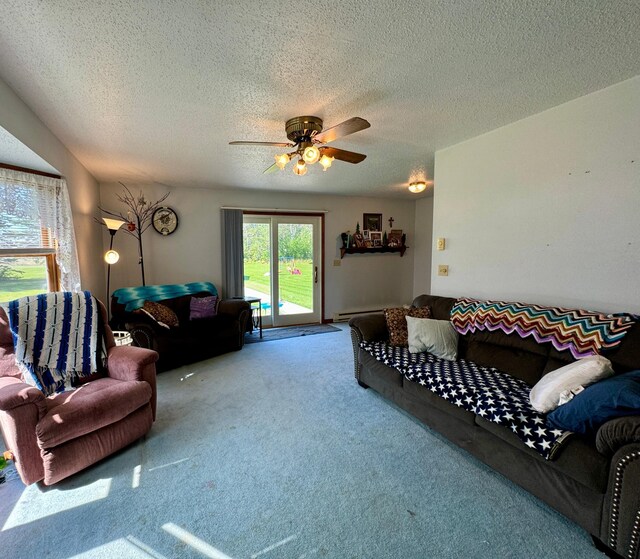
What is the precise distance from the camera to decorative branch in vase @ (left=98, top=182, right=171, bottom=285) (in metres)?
4.57

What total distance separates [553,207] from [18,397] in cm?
358

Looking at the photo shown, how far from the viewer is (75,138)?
2.74 m

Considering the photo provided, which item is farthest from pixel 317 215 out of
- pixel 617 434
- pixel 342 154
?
pixel 617 434

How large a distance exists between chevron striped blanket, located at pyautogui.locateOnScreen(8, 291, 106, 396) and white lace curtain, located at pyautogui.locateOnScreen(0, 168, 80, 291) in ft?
2.58

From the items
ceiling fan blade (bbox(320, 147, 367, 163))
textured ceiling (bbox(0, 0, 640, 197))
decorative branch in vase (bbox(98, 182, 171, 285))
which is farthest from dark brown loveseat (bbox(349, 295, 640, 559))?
decorative branch in vase (bbox(98, 182, 171, 285))

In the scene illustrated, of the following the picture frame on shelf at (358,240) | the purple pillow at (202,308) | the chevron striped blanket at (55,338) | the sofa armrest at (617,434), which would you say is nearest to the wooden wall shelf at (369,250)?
the picture frame on shelf at (358,240)

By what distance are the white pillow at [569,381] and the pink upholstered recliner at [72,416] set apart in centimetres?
245

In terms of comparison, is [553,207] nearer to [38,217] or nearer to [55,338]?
[55,338]

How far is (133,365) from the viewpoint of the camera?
7.43ft

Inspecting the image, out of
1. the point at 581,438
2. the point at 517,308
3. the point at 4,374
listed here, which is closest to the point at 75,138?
the point at 4,374

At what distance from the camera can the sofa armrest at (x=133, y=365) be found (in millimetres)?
2265

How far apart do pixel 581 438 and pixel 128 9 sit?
2.72 metres

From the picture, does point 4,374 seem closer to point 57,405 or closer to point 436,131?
point 57,405

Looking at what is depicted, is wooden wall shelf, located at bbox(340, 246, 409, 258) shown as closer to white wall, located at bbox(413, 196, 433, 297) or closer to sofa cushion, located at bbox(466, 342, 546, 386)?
white wall, located at bbox(413, 196, 433, 297)
